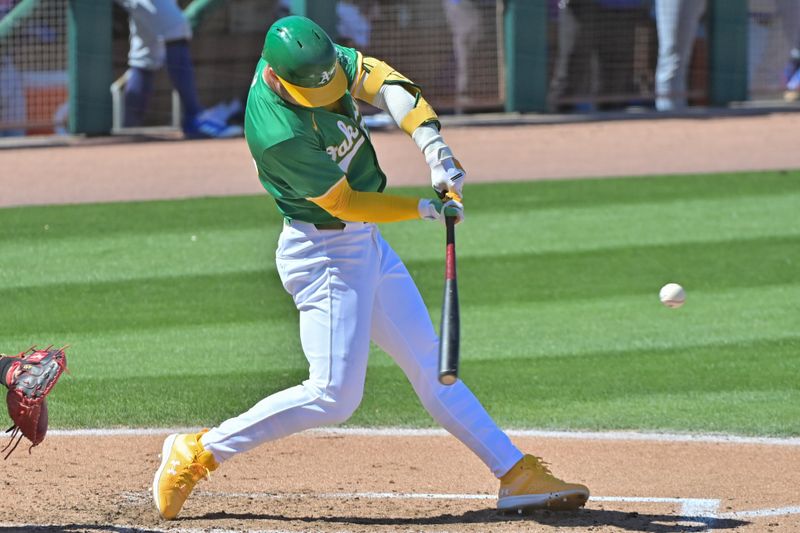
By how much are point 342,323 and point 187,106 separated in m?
9.15

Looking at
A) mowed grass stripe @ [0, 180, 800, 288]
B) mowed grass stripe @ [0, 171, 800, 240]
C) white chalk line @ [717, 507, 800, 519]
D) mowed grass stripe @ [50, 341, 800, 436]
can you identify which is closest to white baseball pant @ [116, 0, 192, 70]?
mowed grass stripe @ [0, 171, 800, 240]

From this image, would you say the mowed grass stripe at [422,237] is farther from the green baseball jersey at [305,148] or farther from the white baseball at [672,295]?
the green baseball jersey at [305,148]

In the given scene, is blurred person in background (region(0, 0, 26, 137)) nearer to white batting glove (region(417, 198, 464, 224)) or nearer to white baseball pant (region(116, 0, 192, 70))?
white baseball pant (region(116, 0, 192, 70))

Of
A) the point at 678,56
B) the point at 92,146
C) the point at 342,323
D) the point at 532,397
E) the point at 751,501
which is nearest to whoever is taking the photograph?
the point at 342,323

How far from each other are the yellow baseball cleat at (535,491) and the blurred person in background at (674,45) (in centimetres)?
1004

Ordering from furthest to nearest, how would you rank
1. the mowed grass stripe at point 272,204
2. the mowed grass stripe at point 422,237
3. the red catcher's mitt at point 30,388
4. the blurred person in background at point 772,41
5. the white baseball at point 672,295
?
the blurred person in background at point 772,41, the mowed grass stripe at point 272,204, the mowed grass stripe at point 422,237, the white baseball at point 672,295, the red catcher's mitt at point 30,388

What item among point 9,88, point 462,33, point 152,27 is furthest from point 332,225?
point 462,33

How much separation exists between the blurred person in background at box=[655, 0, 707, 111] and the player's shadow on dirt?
32.9 ft

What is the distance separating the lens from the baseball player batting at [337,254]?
4340 millimetres

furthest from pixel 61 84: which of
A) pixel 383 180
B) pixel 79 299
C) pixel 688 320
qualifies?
pixel 383 180

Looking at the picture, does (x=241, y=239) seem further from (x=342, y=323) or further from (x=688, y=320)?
(x=342, y=323)

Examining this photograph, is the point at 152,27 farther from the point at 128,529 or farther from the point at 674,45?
the point at 128,529

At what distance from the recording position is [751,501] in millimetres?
4914

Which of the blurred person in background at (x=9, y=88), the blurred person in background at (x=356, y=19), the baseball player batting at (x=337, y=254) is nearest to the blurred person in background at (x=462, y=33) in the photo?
the blurred person in background at (x=356, y=19)
